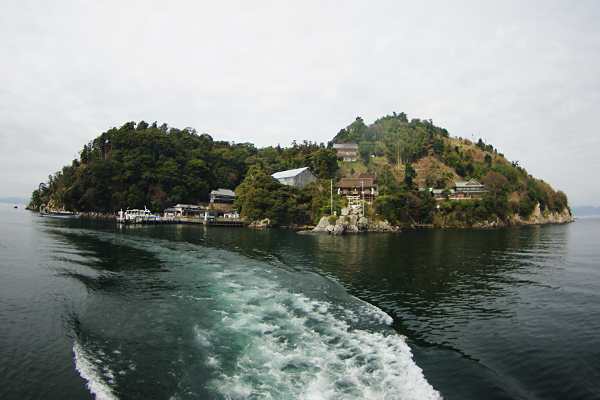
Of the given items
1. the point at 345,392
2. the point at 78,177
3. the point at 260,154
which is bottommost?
the point at 345,392

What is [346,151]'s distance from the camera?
88.9 meters

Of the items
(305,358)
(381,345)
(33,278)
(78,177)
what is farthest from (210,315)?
(78,177)

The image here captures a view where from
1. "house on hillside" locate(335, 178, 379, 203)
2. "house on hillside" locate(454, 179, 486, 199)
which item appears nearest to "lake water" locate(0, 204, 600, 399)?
"house on hillside" locate(335, 178, 379, 203)

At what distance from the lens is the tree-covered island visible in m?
58.7

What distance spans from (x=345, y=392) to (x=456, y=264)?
56.3 feet

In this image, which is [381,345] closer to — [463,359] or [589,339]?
[463,359]

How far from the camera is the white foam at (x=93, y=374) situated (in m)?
6.29

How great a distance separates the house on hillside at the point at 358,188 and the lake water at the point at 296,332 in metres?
40.9

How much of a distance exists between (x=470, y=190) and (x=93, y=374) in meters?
72.7

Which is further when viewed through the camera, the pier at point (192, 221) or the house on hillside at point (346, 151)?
the house on hillside at point (346, 151)

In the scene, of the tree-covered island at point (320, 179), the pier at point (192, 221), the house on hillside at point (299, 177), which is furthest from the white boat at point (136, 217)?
the house on hillside at point (299, 177)

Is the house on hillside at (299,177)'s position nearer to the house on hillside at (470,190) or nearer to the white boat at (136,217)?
the white boat at (136,217)

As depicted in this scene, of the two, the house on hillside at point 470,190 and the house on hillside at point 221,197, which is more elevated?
the house on hillside at point 470,190

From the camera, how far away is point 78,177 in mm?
70875
